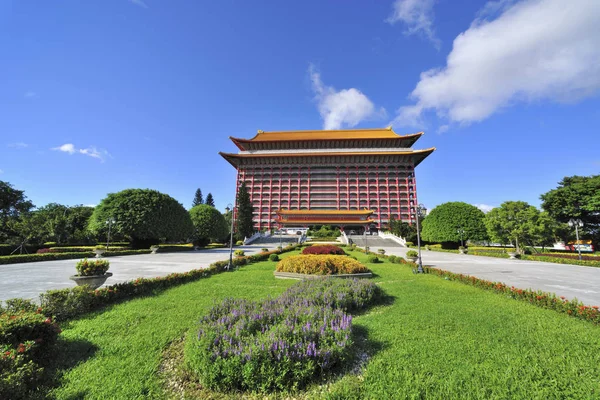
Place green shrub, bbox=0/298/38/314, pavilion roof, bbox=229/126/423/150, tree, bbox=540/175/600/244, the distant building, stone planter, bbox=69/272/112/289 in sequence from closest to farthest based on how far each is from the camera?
green shrub, bbox=0/298/38/314 < stone planter, bbox=69/272/112/289 < tree, bbox=540/175/600/244 < the distant building < pavilion roof, bbox=229/126/423/150

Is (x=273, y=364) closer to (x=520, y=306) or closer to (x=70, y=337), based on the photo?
(x=70, y=337)

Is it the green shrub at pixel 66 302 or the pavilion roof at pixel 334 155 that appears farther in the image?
the pavilion roof at pixel 334 155

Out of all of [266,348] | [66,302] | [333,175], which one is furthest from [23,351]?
[333,175]

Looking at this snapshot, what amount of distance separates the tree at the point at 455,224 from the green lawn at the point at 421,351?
33969mm

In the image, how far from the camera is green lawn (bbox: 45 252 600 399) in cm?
338

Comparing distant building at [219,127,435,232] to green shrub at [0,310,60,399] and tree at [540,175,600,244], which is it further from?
green shrub at [0,310,60,399]

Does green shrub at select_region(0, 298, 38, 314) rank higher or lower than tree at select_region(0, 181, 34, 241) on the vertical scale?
lower

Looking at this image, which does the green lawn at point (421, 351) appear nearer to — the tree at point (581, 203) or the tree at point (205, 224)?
the tree at point (205, 224)

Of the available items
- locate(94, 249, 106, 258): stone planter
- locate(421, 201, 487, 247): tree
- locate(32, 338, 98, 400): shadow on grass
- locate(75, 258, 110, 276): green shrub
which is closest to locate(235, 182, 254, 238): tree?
locate(94, 249, 106, 258): stone planter

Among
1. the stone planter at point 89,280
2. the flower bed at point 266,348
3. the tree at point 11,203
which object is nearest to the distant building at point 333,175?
the tree at point 11,203

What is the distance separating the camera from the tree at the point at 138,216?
88.0 ft

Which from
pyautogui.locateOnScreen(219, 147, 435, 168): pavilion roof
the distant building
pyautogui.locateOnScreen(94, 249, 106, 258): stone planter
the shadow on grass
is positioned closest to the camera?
the shadow on grass

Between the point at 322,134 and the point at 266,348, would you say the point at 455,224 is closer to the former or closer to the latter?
the point at 266,348

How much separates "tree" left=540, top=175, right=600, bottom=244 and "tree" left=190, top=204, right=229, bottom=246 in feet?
165
